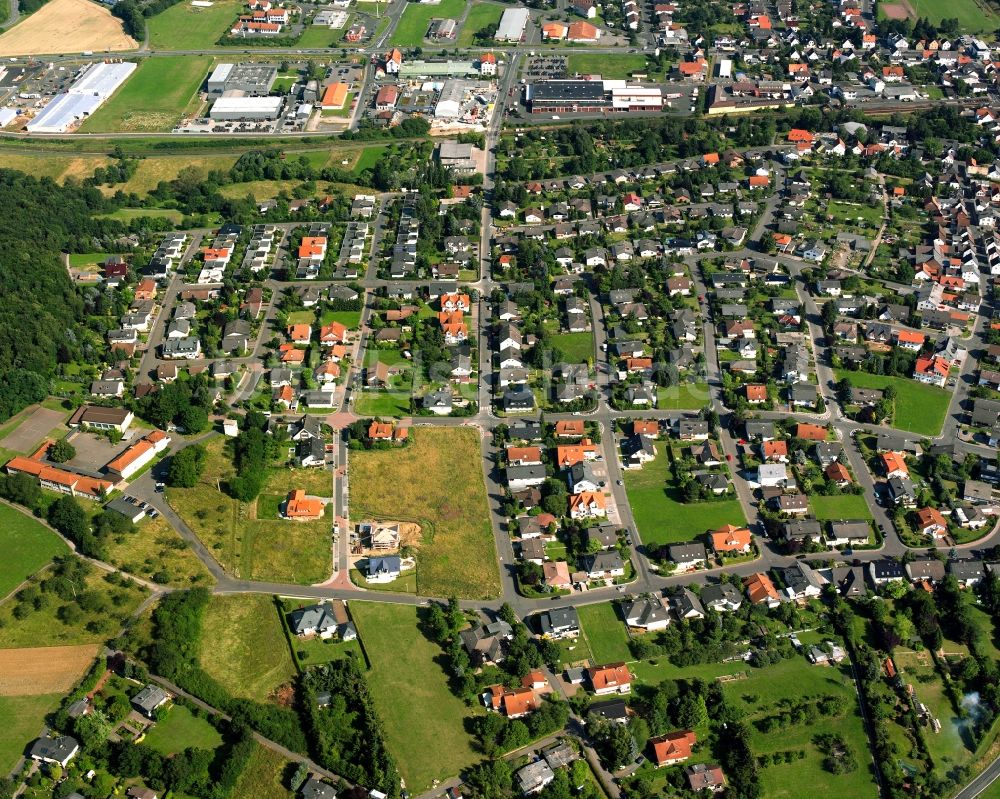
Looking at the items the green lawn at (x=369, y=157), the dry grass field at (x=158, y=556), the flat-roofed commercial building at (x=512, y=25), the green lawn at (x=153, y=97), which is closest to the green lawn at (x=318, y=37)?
the green lawn at (x=153, y=97)

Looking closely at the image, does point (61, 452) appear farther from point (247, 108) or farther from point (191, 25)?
point (191, 25)

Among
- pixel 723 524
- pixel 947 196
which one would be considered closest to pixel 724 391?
pixel 723 524

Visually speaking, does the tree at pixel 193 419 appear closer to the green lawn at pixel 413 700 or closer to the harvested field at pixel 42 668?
the harvested field at pixel 42 668

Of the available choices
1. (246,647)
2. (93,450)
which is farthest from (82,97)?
(246,647)

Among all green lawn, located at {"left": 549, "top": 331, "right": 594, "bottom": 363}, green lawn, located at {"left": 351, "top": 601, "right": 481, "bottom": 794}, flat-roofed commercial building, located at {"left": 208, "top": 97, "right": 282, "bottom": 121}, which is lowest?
green lawn, located at {"left": 549, "top": 331, "right": 594, "bottom": 363}

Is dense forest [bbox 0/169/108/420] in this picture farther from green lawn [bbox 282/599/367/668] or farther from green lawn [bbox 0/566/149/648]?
green lawn [bbox 282/599/367/668]

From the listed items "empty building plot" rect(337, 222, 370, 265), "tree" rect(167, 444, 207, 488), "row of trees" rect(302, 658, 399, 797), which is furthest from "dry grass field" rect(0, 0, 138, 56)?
"row of trees" rect(302, 658, 399, 797)
